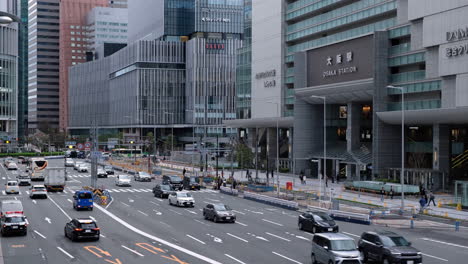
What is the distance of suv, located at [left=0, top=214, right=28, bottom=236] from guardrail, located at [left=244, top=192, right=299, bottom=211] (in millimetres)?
25224

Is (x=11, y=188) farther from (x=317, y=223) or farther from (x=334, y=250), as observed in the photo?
(x=334, y=250)

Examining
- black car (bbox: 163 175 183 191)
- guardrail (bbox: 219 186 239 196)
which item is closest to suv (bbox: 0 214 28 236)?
guardrail (bbox: 219 186 239 196)

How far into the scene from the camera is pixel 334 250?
1068 inches

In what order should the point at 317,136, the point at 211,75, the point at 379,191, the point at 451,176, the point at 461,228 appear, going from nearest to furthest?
the point at 461,228
the point at 379,191
the point at 451,176
the point at 317,136
the point at 211,75

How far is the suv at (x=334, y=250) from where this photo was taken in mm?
26531

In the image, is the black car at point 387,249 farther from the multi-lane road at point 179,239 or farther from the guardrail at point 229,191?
the guardrail at point 229,191

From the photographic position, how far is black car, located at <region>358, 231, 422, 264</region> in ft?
90.2

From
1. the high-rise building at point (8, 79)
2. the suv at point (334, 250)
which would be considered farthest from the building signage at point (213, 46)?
the suv at point (334, 250)

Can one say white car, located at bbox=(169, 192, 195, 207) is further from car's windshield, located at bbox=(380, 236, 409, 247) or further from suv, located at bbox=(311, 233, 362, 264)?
car's windshield, located at bbox=(380, 236, 409, 247)

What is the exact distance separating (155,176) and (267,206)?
43776mm

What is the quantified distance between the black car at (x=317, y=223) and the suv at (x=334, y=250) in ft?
30.7

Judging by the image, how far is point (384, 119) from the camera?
247 feet

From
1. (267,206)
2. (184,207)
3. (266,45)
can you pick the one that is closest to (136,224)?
(184,207)

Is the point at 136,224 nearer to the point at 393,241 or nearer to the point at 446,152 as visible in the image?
the point at 393,241
